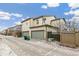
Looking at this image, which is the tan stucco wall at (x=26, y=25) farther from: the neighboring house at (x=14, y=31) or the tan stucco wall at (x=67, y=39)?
the tan stucco wall at (x=67, y=39)

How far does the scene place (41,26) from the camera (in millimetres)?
3684

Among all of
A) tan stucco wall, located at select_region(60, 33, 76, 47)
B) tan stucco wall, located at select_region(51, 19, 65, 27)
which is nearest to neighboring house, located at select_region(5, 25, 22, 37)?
tan stucco wall, located at select_region(51, 19, 65, 27)

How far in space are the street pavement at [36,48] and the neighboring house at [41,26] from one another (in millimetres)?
150

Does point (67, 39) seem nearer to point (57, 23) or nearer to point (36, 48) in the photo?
point (57, 23)

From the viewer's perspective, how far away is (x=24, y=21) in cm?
373

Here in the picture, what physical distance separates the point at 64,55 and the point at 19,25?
113cm

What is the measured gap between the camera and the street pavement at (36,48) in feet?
11.4

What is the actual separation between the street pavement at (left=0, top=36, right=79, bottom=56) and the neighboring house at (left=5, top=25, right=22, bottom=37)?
0.09 m

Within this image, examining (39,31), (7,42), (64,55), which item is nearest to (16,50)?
(7,42)

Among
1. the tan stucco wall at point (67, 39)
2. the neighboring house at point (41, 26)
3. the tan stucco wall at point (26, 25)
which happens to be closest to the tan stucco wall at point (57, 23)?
the neighboring house at point (41, 26)

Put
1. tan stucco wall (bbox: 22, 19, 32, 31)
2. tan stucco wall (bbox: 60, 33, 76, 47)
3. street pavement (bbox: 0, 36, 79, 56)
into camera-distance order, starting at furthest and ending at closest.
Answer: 1. tan stucco wall (bbox: 22, 19, 32, 31)
2. tan stucco wall (bbox: 60, 33, 76, 47)
3. street pavement (bbox: 0, 36, 79, 56)

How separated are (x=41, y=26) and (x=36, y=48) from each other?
18.7 inches

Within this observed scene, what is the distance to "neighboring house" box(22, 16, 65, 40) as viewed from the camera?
3.61 m

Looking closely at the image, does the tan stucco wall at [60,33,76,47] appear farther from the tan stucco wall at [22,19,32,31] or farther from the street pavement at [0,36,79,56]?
the tan stucco wall at [22,19,32,31]
